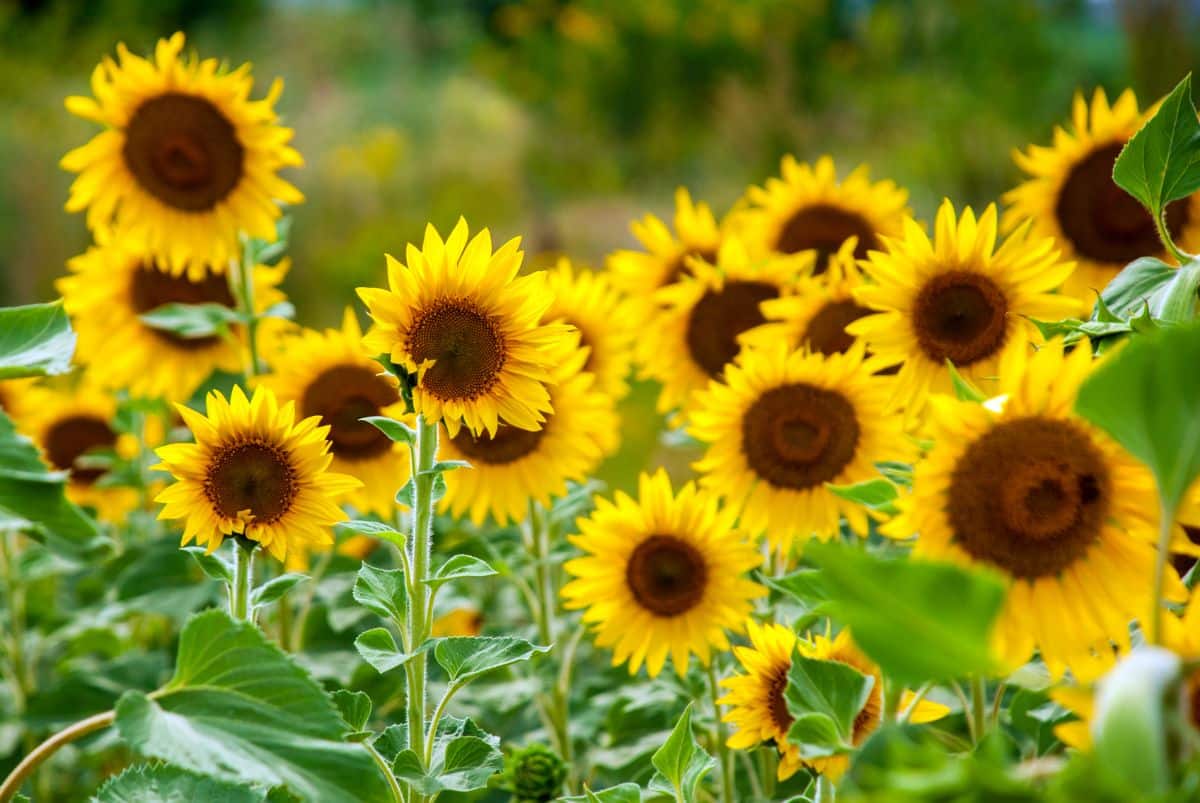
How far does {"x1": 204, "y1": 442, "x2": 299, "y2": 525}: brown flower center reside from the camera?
77 cm

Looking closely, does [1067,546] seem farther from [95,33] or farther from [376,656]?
[95,33]

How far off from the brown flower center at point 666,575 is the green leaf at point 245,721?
49 cm

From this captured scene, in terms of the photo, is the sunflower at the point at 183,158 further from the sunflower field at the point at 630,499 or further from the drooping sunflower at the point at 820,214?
the drooping sunflower at the point at 820,214

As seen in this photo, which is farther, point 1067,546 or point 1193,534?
point 1193,534

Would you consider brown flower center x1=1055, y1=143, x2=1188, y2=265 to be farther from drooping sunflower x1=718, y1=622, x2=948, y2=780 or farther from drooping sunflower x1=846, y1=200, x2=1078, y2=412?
drooping sunflower x1=718, y1=622, x2=948, y2=780

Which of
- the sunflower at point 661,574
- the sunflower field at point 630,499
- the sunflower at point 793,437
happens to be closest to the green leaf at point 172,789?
the sunflower field at point 630,499

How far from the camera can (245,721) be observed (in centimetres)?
56

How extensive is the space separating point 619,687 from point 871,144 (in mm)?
6578

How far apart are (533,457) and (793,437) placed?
244 millimetres

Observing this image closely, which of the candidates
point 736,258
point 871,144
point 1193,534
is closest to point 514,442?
point 736,258

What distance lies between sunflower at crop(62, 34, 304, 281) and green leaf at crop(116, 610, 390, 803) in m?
0.80

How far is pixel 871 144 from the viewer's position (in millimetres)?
7414

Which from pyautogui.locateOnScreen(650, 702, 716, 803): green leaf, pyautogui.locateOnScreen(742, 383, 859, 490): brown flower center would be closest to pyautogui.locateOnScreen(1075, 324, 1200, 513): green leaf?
pyautogui.locateOnScreen(650, 702, 716, 803): green leaf

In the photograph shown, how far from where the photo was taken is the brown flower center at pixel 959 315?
94 cm
